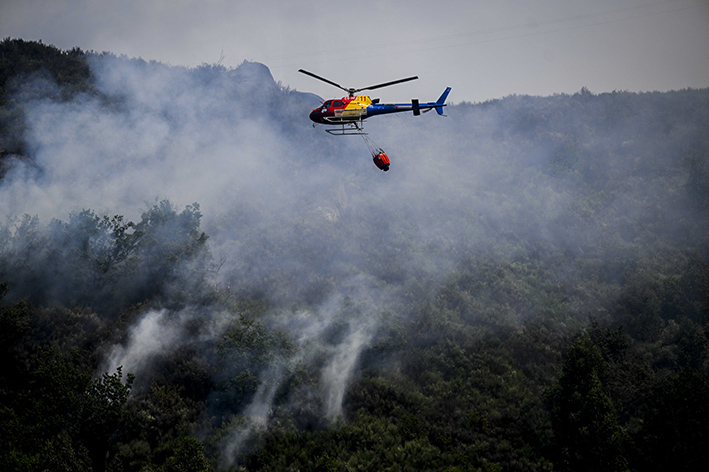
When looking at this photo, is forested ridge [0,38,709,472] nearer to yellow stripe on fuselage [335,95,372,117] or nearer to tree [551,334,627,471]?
tree [551,334,627,471]

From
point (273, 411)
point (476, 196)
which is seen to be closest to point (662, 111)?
point (476, 196)

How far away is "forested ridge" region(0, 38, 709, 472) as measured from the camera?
19.5 m

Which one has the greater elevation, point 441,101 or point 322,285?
point 441,101

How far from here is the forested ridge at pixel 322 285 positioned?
19500mm

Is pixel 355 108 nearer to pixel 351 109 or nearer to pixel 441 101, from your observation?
pixel 351 109

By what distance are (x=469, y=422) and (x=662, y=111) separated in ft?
194

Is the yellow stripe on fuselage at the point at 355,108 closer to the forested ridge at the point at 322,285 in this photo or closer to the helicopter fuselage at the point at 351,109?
the helicopter fuselage at the point at 351,109

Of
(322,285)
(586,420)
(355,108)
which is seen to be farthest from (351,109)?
(586,420)

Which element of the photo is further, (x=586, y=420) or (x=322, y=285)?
(x=322, y=285)

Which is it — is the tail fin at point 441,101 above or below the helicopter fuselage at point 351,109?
above

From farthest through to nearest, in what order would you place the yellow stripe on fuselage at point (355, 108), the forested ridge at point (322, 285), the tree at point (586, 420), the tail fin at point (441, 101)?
1. the tail fin at point (441, 101)
2. the yellow stripe on fuselage at point (355, 108)
3. the forested ridge at point (322, 285)
4. the tree at point (586, 420)

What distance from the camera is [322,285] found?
33.1 meters

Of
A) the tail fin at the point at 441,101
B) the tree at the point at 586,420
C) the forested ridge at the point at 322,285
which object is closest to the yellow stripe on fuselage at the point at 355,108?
the tail fin at the point at 441,101

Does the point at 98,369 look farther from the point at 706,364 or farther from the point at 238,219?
the point at 706,364
